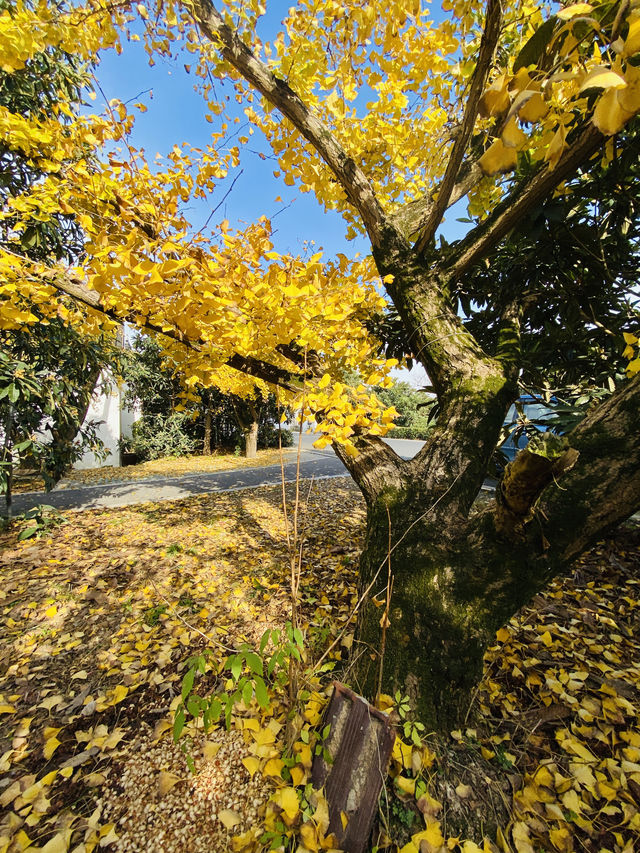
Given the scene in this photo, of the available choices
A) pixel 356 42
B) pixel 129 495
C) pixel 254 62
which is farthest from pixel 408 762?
pixel 129 495

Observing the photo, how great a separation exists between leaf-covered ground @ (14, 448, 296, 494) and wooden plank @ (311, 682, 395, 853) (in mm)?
7663

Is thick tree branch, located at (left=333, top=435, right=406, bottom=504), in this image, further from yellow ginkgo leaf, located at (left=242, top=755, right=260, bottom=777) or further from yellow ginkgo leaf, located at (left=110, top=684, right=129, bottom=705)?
yellow ginkgo leaf, located at (left=110, top=684, right=129, bottom=705)

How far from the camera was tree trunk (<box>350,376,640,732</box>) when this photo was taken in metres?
1.31

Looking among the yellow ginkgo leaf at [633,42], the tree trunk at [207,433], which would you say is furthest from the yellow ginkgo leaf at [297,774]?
the tree trunk at [207,433]

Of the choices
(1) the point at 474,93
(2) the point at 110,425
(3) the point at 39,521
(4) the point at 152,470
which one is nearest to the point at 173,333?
(1) the point at 474,93

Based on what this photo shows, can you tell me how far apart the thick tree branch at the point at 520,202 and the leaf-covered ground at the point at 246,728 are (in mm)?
2536

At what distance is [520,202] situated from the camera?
5.99 feet

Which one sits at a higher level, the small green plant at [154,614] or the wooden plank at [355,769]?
the wooden plank at [355,769]

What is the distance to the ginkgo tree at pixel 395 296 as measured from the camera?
53.9 inches

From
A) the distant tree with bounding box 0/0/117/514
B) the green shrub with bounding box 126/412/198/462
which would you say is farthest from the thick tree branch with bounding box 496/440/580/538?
the green shrub with bounding box 126/412/198/462

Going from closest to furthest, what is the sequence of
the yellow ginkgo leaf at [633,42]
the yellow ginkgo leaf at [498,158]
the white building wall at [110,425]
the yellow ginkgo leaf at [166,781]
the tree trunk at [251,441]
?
1. the yellow ginkgo leaf at [633,42]
2. the yellow ginkgo leaf at [498,158]
3. the yellow ginkgo leaf at [166,781]
4. the white building wall at [110,425]
5. the tree trunk at [251,441]

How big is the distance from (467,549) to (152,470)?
393 inches

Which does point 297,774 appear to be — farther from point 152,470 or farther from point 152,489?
point 152,470

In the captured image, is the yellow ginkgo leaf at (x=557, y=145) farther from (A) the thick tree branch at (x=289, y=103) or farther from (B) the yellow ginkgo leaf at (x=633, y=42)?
(A) the thick tree branch at (x=289, y=103)
